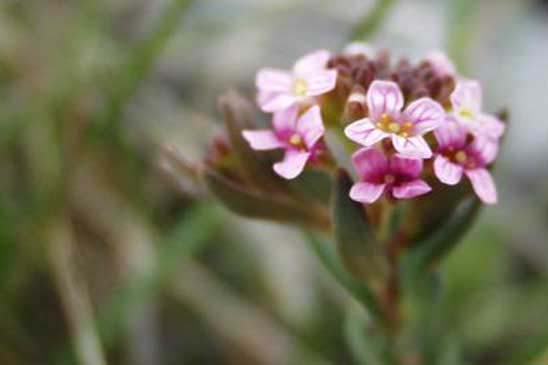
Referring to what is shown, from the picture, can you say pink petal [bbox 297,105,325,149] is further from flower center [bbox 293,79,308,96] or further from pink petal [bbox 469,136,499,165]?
pink petal [bbox 469,136,499,165]

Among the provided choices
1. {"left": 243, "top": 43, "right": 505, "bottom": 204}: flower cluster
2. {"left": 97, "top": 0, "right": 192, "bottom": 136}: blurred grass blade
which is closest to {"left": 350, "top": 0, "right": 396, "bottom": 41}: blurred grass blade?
{"left": 97, "top": 0, "right": 192, "bottom": 136}: blurred grass blade

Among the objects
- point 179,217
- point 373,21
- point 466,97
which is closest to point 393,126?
point 466,97

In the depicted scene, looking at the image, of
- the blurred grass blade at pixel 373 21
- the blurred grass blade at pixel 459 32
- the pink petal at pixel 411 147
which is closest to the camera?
the pink petal at pixel 411 147

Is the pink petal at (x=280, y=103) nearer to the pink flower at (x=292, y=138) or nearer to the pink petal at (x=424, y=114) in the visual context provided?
the pink flower at (x=292, y=138)

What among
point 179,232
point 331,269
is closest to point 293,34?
point 179,232

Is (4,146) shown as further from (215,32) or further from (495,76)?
(495,76)

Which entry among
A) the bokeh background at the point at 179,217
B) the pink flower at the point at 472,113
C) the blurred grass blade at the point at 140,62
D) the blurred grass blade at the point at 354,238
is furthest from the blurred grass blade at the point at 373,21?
the blurred grass blade at the point at 354,238

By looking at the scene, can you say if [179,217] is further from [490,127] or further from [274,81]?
[490,127]
